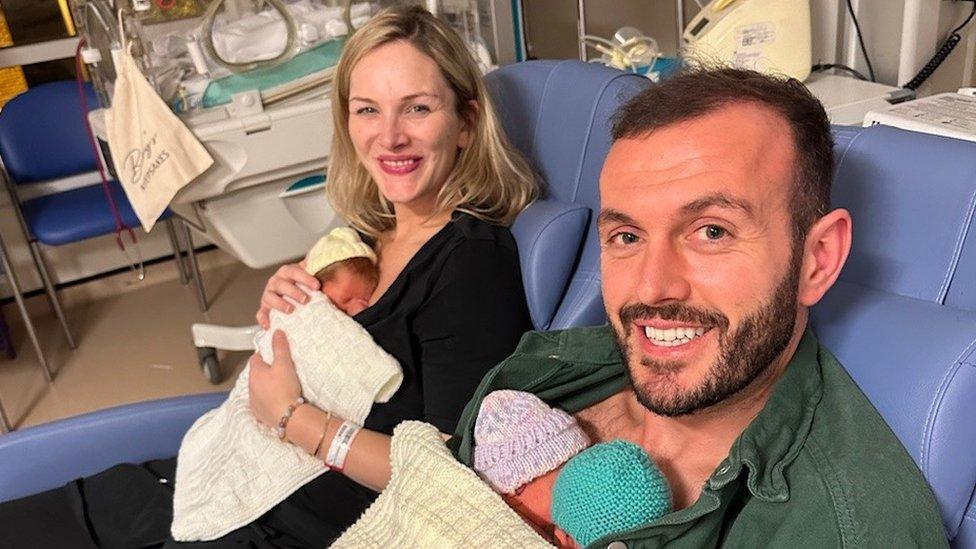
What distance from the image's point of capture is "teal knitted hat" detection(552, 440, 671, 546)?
0.87 metres

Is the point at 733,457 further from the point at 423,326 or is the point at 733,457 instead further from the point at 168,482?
the point at 168,482

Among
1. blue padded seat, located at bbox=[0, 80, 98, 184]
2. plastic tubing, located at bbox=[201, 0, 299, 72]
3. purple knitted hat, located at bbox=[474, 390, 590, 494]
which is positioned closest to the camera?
purple knitted hat, located at bbox=[474, 390, 590, 494]

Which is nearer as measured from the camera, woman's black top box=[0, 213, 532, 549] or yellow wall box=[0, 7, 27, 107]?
woman's black top box=[0, 213, 532, 549]

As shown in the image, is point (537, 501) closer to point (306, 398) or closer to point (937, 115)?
point (306, 398)

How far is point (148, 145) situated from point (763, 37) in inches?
54.5

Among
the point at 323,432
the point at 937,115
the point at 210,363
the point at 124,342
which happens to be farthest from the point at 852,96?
the point at 124,342

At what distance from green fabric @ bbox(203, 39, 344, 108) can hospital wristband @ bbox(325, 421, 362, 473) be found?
41.6 inches

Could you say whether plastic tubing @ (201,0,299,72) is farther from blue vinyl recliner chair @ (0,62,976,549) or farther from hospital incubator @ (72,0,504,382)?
blue vinyl recliner chair @ (0,62,976,549)

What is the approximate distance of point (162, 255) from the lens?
3756 millimetres

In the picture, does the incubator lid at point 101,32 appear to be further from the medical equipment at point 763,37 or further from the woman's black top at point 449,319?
the medical equipment at point 763,37

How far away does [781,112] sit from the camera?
875 millimetres

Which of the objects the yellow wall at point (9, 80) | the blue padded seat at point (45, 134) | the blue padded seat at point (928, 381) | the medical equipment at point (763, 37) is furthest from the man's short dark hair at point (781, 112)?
the yellow wall at point (9, 80)

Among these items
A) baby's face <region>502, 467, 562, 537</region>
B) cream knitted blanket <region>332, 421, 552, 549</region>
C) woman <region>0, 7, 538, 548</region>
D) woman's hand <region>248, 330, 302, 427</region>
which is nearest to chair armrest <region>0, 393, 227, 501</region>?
woman <region>0, 7, 538, 548</region>

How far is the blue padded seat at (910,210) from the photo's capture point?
2.86 ft
